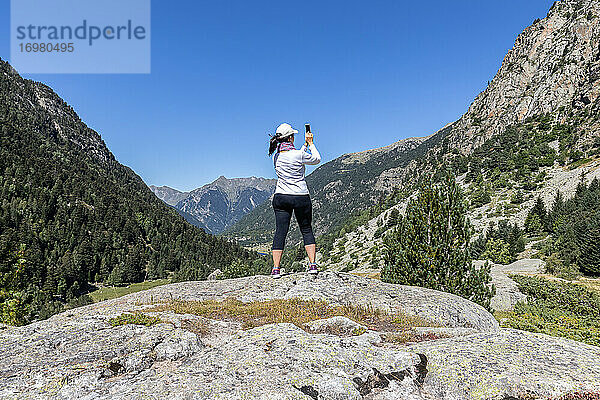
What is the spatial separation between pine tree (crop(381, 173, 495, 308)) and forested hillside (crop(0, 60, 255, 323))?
81.1 metres

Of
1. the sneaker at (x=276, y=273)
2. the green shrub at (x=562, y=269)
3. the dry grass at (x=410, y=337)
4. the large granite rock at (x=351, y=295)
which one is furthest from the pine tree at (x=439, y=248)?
the green shrub at (x=562, y=269)

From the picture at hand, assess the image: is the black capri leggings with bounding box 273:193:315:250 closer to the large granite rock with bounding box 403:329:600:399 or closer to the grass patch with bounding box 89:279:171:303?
the large granite rock with bounding box 403:329:600:399

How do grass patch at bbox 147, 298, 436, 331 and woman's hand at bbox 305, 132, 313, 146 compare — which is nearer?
grass patch at bbox 147, 298, 436, 331

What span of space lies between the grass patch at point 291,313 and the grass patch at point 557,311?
6979mm

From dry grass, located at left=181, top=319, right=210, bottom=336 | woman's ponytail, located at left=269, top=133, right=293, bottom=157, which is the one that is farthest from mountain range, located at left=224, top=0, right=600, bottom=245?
dry grass, located at left=181, top=319, right=210, bottom=336

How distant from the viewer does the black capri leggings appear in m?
8.91

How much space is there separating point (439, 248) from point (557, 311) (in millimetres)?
9992

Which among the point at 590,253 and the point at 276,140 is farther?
the point at 590,253

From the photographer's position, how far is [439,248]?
12188 millimetres

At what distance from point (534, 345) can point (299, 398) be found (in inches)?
149

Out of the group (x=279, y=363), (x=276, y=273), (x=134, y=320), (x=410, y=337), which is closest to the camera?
(x=279, y=363)

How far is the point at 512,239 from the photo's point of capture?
148 ft

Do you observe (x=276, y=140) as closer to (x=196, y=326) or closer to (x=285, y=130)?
(x=285, y=130)

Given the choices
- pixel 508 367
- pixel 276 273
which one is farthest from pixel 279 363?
pixel 276 273
